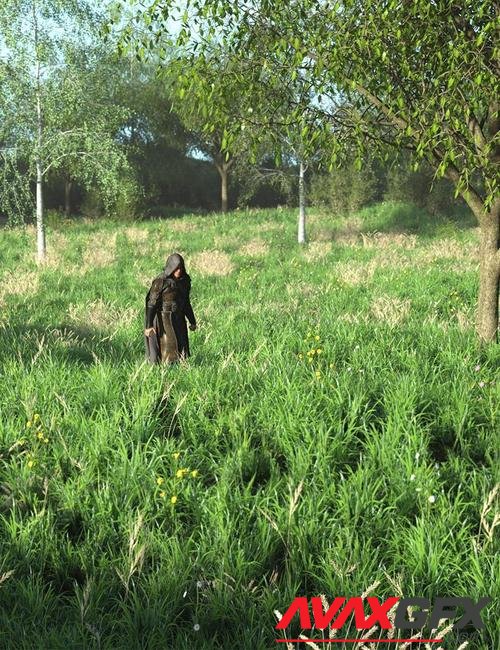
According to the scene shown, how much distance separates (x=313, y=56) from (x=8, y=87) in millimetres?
15781

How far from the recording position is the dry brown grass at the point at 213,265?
15000mm

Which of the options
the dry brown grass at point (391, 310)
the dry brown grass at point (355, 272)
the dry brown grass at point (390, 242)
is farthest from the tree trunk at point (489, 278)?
the dry brown grass at point (390, 242)

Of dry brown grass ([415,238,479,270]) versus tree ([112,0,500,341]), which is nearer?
tree ([112,0,500,341])

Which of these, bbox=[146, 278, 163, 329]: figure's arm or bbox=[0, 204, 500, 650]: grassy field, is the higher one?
bbox=[146, 278, 163, 329]: figure's arm

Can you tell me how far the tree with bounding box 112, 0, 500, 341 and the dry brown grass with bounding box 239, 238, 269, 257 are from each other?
1165 cm

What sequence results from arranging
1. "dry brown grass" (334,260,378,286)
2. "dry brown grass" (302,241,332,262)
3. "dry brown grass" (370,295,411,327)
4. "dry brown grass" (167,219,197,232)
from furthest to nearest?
"dry brown grass" (167,219,197,232)
"dry brown grass" (302,241,332,262)
"dry brown grass" (334,260,378,286)
"dry brown grass" (370,295,411,327)

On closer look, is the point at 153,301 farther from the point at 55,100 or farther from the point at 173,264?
the point at 55,100

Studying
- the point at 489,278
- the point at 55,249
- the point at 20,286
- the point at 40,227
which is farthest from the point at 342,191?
the point at 489,278

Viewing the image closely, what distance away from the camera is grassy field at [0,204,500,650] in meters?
2.87

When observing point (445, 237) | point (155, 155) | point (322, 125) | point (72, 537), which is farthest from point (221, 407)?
point (155, 155)

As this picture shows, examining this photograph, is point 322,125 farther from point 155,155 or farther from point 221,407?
point 155,155

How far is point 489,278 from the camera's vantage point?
721 centimetres

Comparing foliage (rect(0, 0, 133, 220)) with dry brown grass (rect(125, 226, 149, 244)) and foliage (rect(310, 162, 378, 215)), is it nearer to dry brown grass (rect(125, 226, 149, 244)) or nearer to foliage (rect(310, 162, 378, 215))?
dry brown grass (rect(125, 226, 149, 244))

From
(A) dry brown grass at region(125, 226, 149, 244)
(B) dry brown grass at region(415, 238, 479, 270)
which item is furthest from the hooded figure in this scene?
(A) dry brown grass at region(125, 226, 149, 244)
